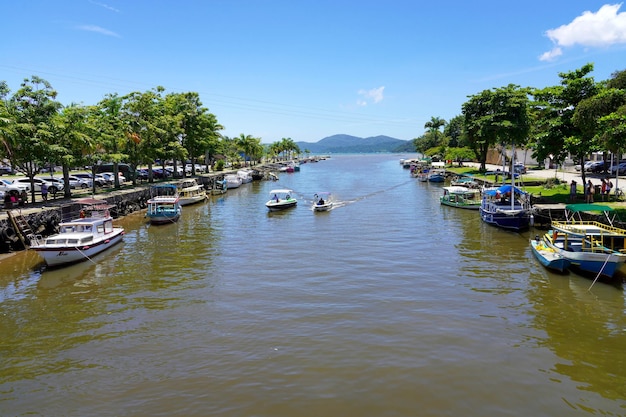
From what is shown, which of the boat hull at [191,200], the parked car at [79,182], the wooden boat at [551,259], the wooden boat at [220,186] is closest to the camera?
the wooden boat at [551,259]

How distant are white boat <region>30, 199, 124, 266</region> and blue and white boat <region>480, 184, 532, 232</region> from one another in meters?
28.9

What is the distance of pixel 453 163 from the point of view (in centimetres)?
10825

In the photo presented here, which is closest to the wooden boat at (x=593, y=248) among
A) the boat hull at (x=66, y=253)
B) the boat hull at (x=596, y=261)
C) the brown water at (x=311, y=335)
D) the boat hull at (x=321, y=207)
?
the boat hull at (x=596, y=261)

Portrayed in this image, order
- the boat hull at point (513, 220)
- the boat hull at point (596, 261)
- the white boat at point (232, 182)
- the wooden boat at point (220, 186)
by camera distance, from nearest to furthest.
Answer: the boat hull at point (596, 261) → the boat hull at point (513, 220) → the wooden boat at point (220, 186) → the white boat at point (232, 182)

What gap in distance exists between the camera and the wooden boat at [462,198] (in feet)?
149

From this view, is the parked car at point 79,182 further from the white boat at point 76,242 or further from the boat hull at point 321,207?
the boat hull at point 321,207

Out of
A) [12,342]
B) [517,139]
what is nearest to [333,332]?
[12,342]

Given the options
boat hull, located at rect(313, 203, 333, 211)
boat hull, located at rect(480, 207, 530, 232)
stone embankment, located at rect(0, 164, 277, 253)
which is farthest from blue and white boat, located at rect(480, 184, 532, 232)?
stone embankment, located at rect(0, 164, 277, 253)

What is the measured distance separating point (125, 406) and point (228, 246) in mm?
18885

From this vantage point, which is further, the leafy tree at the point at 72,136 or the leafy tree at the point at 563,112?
the leafy tree at the point at 72,136

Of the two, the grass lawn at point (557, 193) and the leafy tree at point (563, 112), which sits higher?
the leafy tree at point (563, 112)

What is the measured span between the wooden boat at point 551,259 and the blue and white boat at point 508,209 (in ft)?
28.2

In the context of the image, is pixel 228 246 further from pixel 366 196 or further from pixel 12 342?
pixel 366 196

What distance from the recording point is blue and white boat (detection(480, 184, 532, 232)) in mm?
33188
